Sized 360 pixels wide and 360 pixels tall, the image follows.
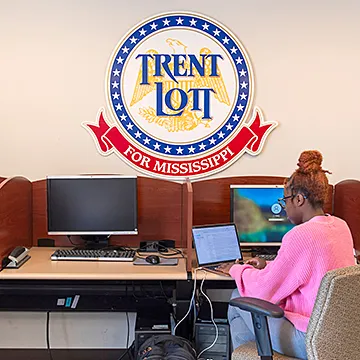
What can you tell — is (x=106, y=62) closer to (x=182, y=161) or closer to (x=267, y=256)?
(x=182, y=161)

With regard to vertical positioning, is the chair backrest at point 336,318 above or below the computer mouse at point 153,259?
above

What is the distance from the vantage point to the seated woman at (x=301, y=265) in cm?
186

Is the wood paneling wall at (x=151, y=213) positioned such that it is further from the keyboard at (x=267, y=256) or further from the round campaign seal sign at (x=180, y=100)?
the keyboard at (x=267, y=256)

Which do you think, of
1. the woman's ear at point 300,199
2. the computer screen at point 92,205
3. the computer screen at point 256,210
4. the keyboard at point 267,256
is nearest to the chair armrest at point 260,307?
the woman's ear at point 300,199

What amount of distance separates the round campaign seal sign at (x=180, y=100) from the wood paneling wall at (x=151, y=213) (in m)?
0.11

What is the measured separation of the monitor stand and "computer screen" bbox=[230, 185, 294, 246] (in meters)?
0.77

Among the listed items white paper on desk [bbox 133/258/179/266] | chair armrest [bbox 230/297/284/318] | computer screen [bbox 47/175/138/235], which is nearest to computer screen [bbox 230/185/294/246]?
white paper on desk [bbox 133/258/179/266]

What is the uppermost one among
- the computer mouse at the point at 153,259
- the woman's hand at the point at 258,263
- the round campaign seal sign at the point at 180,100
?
the round campaign seal sign at the point at 180,100

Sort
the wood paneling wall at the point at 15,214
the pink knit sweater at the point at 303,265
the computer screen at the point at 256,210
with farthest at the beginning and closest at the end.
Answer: the computer screen at the point at 256,210 < the wood paneling wall at the point at 15,214 < the pink knit sweater at the point at 303,265

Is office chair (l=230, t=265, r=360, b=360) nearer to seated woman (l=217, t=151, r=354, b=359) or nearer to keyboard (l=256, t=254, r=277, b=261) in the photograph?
seated woman (l=217, t=151, r=354, b=359)

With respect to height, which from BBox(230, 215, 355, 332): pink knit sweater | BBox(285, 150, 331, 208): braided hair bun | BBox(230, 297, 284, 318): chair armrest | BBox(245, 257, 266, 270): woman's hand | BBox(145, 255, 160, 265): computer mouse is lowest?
BBox(145, 255, 160, 265): computer mouse

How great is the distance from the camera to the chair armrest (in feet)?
5.74

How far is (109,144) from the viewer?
2.98 metres

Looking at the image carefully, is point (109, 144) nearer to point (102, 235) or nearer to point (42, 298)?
point (102, 235)
